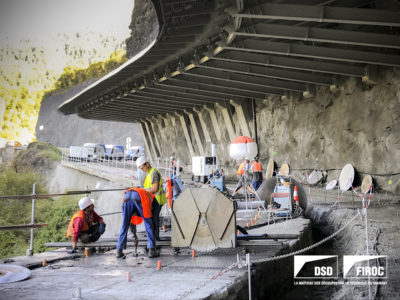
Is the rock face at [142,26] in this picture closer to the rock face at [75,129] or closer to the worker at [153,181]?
the rock face at [75,129]

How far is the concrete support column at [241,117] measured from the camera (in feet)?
85.8

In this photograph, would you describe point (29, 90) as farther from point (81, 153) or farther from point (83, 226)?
point (83, 226)

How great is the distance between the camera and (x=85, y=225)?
26.2ft

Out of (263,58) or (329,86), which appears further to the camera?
(329,86)

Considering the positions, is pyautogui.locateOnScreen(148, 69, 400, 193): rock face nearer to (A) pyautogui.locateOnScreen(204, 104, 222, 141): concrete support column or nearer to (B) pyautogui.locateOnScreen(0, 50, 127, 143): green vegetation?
(A) pyautogui.locateOnScreen(204, 104, 222, 141): concrete support column

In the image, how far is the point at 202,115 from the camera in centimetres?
3123

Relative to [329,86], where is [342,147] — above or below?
below

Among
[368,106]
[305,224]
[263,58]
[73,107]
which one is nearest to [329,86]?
[368,106]

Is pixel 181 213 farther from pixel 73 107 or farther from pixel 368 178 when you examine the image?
pixel 73 107

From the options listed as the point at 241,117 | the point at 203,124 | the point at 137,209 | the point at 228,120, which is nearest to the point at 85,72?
the point at 203,124

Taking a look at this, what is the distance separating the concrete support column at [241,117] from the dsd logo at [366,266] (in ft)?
63.5

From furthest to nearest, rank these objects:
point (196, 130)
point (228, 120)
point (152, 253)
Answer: point (196, 130) → point (228, 120) → point (152, 253)

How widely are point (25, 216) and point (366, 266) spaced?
3062cm

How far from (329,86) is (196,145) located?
16.6 metres
